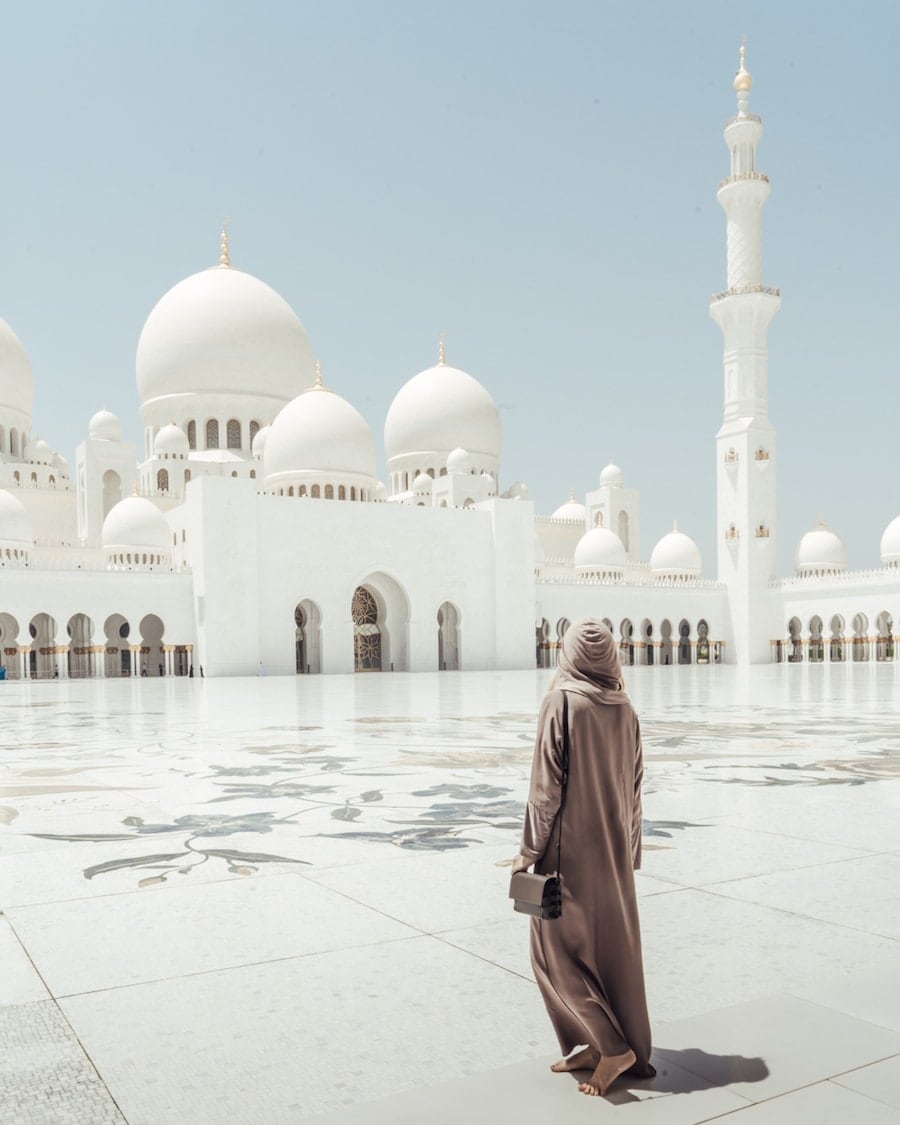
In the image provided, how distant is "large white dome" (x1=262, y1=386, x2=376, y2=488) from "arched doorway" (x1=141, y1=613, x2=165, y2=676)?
4896 mm

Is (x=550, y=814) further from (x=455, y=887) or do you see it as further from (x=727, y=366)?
(x=727, y=366)

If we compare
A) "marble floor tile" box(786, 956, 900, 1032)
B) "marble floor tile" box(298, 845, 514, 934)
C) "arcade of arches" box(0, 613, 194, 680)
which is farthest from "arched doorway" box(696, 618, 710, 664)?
"marble floor tile" box(786, 956, 900, 1032)

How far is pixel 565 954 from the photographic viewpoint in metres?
2.29

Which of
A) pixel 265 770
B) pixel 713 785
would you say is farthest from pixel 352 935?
pixel 265 770

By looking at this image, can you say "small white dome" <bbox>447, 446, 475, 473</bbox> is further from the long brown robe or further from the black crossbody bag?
the black crossbody bag

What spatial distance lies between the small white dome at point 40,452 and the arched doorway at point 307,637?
39.7 ft

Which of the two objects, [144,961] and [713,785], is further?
[713,785]

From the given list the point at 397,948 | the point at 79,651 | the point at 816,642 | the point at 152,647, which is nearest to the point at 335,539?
the point at 152,647

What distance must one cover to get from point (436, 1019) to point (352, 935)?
675mm

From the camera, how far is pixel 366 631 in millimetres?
29875

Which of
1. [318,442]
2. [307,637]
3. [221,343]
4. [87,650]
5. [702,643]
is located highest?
[221,343]

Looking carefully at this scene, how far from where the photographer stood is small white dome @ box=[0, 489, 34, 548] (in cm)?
2755

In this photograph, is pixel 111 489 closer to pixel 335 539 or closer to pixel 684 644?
pixel 335 539

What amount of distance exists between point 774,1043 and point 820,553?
38.0 m
